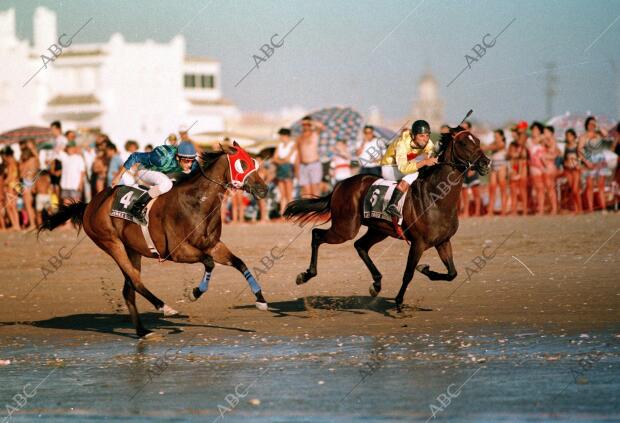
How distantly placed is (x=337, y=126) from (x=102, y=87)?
6683cm

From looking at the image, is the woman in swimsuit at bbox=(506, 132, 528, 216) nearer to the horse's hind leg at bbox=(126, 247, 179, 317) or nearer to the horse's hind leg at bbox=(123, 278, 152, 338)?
the horse's hind leg at bbox=(126, 247, 179, 317)

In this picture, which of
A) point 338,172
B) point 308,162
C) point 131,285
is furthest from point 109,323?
point 338,172

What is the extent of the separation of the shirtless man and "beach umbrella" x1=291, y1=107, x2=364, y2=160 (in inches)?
210

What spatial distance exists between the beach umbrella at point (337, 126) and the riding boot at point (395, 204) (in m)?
17.7

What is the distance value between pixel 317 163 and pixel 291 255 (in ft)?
20.3

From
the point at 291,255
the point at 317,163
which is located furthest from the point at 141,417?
the point at 317,163

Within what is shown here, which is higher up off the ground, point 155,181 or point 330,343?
point 155,181

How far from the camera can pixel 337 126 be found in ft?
103

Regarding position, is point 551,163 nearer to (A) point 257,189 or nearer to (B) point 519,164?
(B) point 519,164

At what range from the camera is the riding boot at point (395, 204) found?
504 inches

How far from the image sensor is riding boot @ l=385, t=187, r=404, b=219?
1280cm

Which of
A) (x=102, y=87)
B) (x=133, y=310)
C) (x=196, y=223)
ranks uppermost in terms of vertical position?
(x=102, y=87)

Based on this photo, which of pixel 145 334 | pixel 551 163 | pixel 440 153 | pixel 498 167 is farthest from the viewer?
pixel 498 167

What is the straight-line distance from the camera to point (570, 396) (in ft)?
26.2
